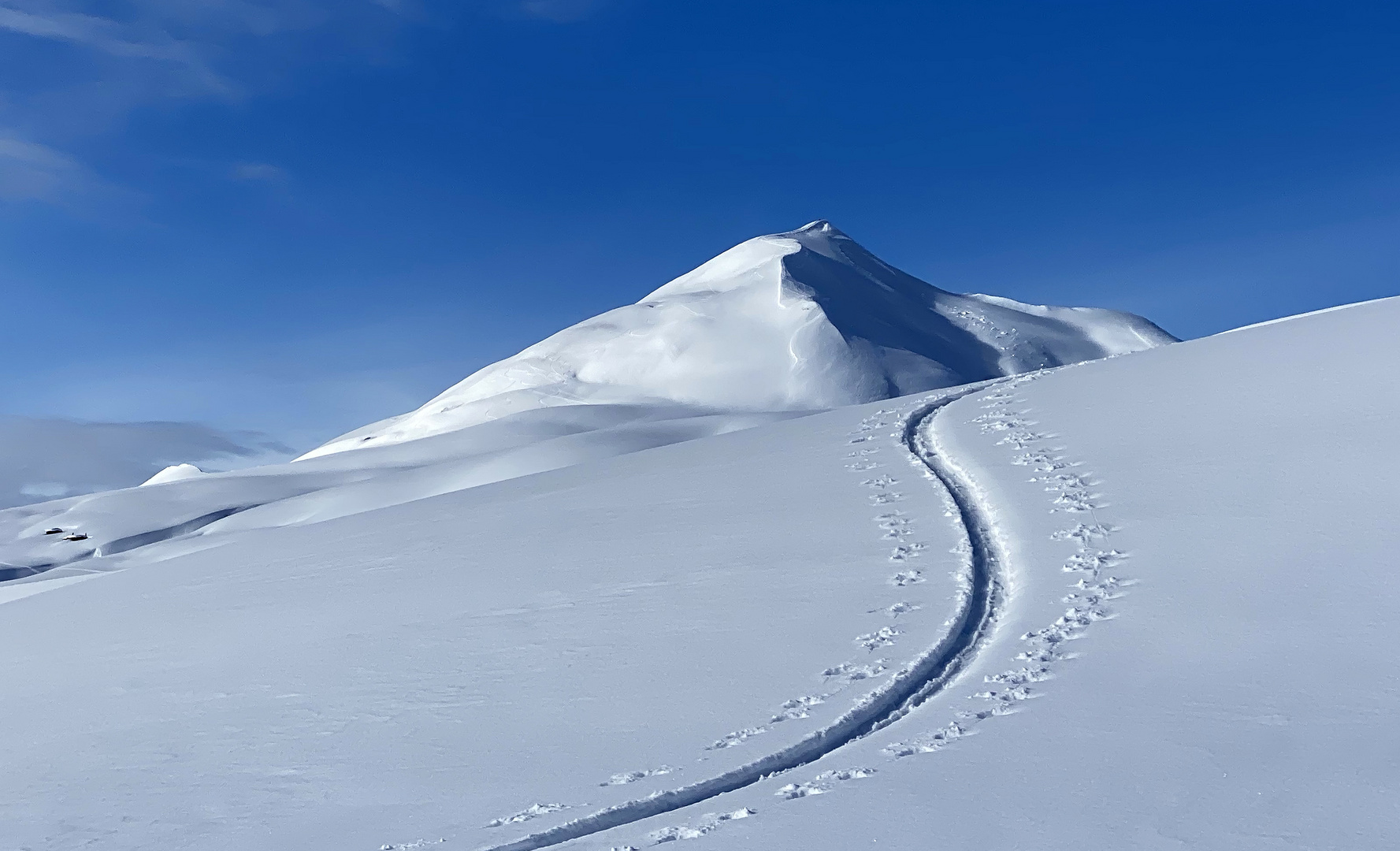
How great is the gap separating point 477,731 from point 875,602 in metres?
4.65

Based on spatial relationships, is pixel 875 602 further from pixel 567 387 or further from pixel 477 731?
pixel 567 387

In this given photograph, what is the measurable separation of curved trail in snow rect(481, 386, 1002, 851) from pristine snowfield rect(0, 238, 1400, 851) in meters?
0.04

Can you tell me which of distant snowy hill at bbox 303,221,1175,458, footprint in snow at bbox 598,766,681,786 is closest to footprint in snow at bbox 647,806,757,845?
footprint in snow at bbox 598,766,681,786

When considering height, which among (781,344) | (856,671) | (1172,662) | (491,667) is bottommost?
(1172,662)

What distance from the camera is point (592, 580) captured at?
1384 cm

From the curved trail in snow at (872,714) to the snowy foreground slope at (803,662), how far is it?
4 centimetres

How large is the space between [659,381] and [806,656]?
6858 centimetres

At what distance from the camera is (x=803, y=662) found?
10.3 metres

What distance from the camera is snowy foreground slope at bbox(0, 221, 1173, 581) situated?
3606cm

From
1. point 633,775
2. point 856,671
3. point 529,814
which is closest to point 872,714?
point 856,671

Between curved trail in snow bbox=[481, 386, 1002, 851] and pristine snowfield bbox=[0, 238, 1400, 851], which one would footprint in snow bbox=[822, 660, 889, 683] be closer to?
pristine snowfield bbox=[0, 238, 1400, 851]

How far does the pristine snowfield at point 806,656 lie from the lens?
7.39m

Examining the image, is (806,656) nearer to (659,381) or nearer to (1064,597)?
(1064,597)

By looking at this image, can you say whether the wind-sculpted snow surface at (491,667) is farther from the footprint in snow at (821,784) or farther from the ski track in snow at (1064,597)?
the ski track in snow at (1064,597)
